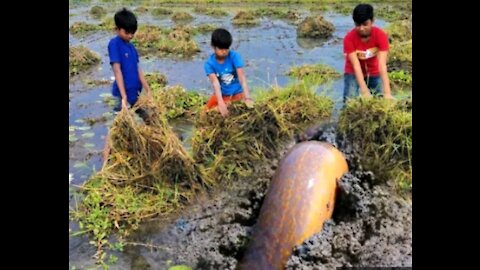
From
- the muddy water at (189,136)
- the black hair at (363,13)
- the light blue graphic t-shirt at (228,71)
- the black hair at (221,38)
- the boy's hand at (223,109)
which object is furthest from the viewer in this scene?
the light blue graphic t-shirt at (228,71)

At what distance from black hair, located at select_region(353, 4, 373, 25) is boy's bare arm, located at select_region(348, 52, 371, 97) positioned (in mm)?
387

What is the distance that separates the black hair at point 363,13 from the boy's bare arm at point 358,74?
387mm

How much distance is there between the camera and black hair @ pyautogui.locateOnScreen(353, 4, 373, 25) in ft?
17.6

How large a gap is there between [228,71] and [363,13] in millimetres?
1657

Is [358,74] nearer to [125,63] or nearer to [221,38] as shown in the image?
[221,38]

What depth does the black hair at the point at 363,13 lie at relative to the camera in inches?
211

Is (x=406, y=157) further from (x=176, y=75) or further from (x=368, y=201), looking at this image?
(x=176, y=75)

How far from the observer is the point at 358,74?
18.1 feet

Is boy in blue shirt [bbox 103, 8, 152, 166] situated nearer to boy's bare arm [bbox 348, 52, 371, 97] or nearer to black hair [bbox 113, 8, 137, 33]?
black hair [bbox 113, 8, 137, 33]

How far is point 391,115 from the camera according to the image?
5371 mm

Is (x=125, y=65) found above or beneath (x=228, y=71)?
above

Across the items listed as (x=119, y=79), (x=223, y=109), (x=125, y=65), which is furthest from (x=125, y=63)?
(x=223, y=109)

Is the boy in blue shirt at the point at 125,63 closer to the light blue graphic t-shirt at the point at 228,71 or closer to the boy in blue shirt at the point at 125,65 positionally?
the boy in blue shirt at the point at 125,65

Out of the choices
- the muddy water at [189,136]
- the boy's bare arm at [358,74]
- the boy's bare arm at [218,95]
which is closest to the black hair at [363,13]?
the boy's bare arm at [358,74]
